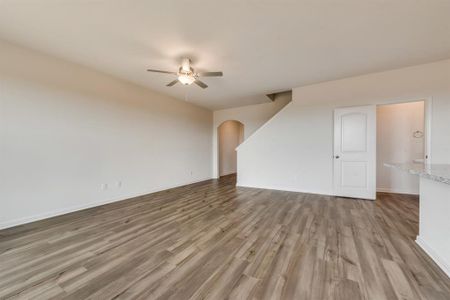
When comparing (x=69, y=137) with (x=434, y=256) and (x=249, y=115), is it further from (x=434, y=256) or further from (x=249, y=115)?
(x=434, y=256)

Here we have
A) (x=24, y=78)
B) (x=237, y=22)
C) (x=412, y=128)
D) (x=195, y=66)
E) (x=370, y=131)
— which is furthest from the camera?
(x=412, y=128)

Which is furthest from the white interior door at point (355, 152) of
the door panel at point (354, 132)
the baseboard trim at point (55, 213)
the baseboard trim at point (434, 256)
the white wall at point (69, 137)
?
the baseboard trim at point (55, 213)

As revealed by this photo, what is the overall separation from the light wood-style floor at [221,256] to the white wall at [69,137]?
1.46 feet

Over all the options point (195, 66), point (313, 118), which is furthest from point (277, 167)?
point (195, 66)

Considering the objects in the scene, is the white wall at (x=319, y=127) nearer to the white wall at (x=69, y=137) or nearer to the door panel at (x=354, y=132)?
the door panel at (x=354, y=132)

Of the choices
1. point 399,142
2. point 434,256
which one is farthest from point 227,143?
point 434,256

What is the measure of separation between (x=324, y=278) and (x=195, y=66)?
353 cm

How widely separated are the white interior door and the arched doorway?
14.1ft

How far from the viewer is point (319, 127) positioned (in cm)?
428

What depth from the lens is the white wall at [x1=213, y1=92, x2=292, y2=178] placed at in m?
5.93

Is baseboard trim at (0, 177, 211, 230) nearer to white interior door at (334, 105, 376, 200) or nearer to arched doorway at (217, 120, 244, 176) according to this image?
arched doorway at (217, 120, 244, 176)

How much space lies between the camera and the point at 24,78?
106 inches

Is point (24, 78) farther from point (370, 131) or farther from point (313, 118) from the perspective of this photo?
point (370, 131)

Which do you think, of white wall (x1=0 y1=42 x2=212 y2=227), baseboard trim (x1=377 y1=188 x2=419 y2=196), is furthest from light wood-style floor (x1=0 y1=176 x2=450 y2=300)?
baseboard trim (x1=377 y1=188 x2=419 y2=196)
